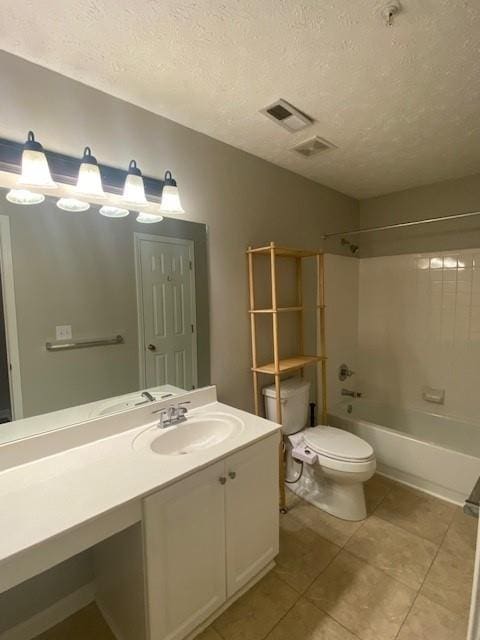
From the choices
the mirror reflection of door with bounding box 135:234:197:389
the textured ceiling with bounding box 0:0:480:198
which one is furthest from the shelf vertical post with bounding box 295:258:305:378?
the mirror reflection of door with bounding box 135:234:197:389

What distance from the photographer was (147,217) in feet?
5.20

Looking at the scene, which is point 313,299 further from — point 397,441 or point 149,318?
point 149,318

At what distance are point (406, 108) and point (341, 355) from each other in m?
1.92

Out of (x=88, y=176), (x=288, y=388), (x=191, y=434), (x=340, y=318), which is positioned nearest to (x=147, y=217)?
(x=88, y=176)

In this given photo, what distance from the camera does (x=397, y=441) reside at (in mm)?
2285

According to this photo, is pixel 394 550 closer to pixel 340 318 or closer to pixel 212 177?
pixel 340 318

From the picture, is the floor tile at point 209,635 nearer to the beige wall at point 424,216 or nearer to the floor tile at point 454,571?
the floor tile at point 454,571

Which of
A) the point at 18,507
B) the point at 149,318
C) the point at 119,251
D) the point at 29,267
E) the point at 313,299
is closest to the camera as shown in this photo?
the point at 18,507

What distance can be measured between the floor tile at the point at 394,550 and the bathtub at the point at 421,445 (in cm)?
50

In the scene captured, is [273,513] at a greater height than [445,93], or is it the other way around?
[445,93]

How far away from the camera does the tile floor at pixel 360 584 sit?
1.30m

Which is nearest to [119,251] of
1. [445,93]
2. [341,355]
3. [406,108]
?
[406,108]

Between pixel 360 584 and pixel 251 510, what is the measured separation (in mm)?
678

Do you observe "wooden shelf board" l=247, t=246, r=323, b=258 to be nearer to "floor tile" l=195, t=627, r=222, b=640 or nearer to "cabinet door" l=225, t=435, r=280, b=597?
"cabinet door" l=225, t=435, r=280, b=597
